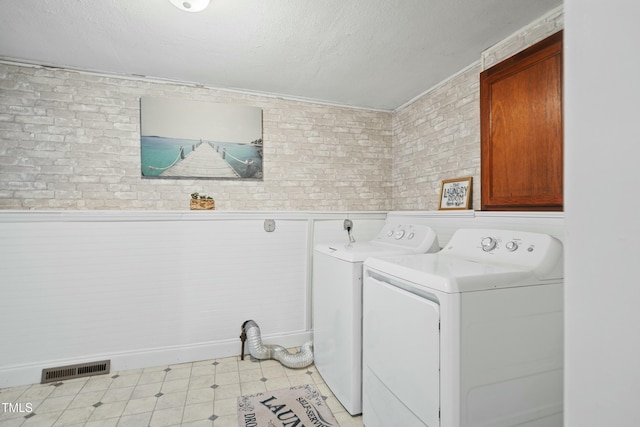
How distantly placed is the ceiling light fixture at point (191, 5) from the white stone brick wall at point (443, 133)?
Answer: 218cm

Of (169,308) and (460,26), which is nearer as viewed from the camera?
(460,26)

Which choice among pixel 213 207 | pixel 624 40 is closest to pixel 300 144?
pixel 213 207

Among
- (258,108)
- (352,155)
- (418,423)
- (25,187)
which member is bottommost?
(418,423)

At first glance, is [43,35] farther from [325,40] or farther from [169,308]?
[169,308]

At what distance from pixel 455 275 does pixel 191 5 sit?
219cm

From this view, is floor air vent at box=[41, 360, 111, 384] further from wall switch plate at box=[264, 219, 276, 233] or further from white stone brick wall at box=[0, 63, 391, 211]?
wall switch plate at box=[264, 219, 276, 233]

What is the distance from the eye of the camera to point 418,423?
1.32m

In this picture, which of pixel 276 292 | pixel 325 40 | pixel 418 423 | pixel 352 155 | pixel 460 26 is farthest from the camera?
pixel 352 155

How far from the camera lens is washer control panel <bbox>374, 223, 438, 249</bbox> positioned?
222cm

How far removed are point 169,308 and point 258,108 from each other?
220cm

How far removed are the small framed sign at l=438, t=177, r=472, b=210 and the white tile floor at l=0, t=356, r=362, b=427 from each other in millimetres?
1889

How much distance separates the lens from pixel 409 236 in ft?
7.70

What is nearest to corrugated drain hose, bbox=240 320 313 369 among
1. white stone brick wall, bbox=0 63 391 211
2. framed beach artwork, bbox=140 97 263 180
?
white stone brick wall, bbox=0 63 391 211

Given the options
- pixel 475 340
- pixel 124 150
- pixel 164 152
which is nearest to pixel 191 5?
pixel 164 152
